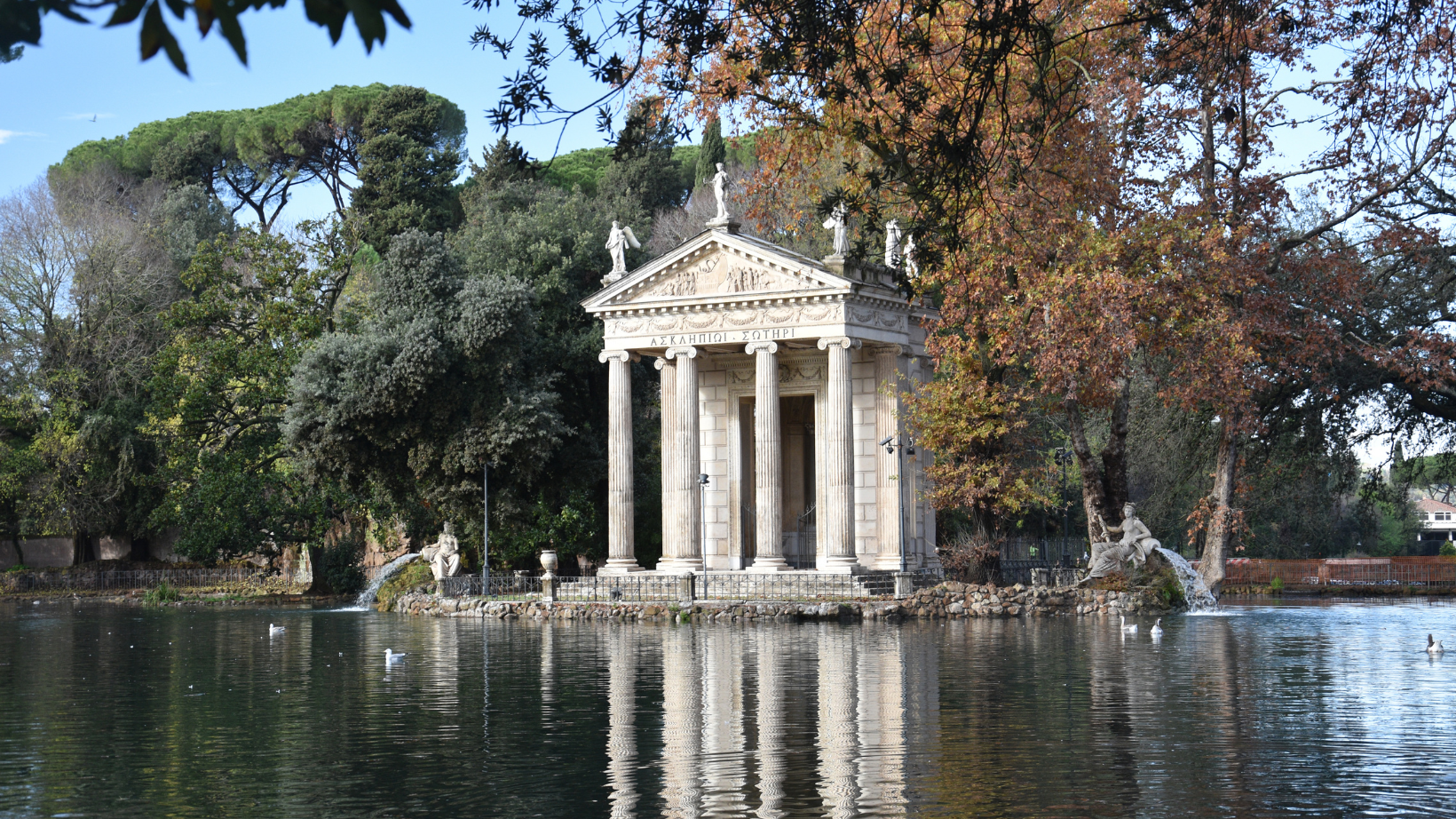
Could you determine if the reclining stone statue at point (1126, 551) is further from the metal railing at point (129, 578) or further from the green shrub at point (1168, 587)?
the metal railing at point (129, 578)

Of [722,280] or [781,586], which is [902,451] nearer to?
[781,586]

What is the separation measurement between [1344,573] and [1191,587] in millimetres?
18745

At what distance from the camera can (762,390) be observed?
4088cm

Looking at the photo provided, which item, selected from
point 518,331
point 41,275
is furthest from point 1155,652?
point 41,275

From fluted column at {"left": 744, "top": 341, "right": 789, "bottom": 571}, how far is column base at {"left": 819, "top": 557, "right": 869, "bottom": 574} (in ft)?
4.65

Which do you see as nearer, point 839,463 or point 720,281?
point 839,463

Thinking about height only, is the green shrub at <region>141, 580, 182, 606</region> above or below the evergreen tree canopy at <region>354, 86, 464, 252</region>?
below

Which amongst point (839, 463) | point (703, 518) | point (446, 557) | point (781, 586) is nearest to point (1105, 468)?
point (839, 463)

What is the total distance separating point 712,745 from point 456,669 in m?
9.30

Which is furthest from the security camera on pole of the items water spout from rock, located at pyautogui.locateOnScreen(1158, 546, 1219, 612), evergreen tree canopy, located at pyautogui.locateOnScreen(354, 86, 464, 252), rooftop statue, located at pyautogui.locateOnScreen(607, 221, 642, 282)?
evergreen tree canopy, located at pyautogui.locateOnScreen(354, 86, 464, 252)

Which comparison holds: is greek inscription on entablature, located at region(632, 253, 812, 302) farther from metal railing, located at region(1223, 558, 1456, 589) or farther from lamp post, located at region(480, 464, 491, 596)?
metal railing, located at region(1223, 558, 1456, 589)

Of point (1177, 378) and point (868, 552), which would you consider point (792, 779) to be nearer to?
point (1177, 378)

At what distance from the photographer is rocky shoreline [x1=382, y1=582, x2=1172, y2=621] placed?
33562mm

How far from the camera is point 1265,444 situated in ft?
116
